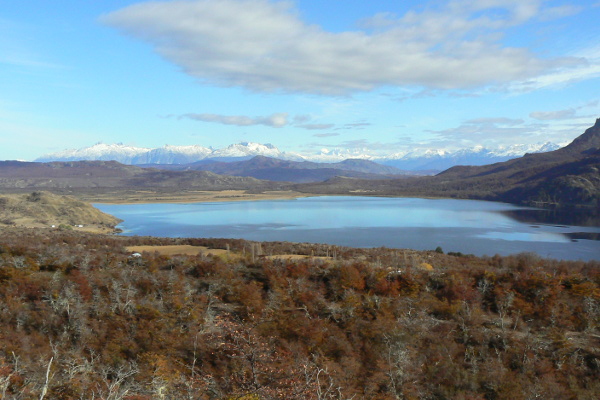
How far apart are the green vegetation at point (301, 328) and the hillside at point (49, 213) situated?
43537 millimetres

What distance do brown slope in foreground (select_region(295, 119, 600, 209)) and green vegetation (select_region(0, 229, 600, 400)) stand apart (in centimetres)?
9267

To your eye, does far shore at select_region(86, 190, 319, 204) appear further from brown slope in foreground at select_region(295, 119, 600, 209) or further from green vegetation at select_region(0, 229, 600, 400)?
green vegetation at select_region(0, 229, 600, 400)

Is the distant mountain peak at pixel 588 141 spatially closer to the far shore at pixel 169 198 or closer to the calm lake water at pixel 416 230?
the calm lake water at pixel 416 230

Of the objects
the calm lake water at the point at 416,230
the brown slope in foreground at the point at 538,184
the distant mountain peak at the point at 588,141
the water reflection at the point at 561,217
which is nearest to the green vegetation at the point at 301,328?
the calm lake water at the point at 416,230

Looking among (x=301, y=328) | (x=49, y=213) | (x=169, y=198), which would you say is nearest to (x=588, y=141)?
(x=169, y=198)

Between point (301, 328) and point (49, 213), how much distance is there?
6225cm

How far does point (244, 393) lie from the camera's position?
7.97m

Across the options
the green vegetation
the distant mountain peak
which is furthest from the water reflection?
the distant mountain peak

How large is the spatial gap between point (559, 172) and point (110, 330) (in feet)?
442

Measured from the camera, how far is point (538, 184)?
118688 millimetres

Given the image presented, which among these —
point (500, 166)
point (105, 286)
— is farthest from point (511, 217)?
point (500, 166)

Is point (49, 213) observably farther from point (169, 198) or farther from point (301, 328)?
point (169, 198)

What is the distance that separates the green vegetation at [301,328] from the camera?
12.6 metres

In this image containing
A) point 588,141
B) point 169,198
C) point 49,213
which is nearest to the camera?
point 49,213
